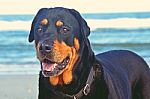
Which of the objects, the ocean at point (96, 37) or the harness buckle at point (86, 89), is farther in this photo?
the ocean at point (96, 37)

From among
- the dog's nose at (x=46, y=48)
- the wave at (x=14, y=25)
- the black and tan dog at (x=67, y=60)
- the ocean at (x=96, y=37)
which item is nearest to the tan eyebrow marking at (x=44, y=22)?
the black and tan dog at (x=67, y=60)

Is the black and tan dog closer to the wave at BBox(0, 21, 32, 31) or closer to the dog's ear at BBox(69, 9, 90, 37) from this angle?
the dog's ear at BBox(69, 9, 90, 37)

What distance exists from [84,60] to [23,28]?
11504 millimetres

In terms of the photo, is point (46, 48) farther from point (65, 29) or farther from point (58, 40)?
point (65, 29)

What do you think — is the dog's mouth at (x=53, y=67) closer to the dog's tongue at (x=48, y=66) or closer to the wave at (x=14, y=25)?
the dog's tongue at (x=48, y=66)

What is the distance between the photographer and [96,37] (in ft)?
49.4

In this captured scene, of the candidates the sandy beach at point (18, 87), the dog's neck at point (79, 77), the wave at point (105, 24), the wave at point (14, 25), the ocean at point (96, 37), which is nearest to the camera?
the dog's neck at point (79, 77)

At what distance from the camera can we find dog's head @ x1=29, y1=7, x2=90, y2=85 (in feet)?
16.9

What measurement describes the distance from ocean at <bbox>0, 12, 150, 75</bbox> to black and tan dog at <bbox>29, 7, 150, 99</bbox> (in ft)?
15.7

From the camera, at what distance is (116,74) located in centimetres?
602

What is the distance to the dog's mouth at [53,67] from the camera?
5.14m

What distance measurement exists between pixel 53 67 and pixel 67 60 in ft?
0.46

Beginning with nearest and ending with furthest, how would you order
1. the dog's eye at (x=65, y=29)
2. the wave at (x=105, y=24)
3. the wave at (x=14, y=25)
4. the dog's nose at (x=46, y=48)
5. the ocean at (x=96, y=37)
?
1. the dog's nose at (x=46, y=48)
2. the dog's eye at (x=65, y=29)
3. the ocean at (x=96, y=37)
4. the wave at (x=14, y=25)
5. the wave at (x=105, y=24)

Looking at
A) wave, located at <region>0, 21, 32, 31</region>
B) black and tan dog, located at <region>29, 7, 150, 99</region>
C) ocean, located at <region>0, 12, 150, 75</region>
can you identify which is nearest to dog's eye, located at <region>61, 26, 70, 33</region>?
black and tan dog, located at <region>29, 7, 150, 99</region>
